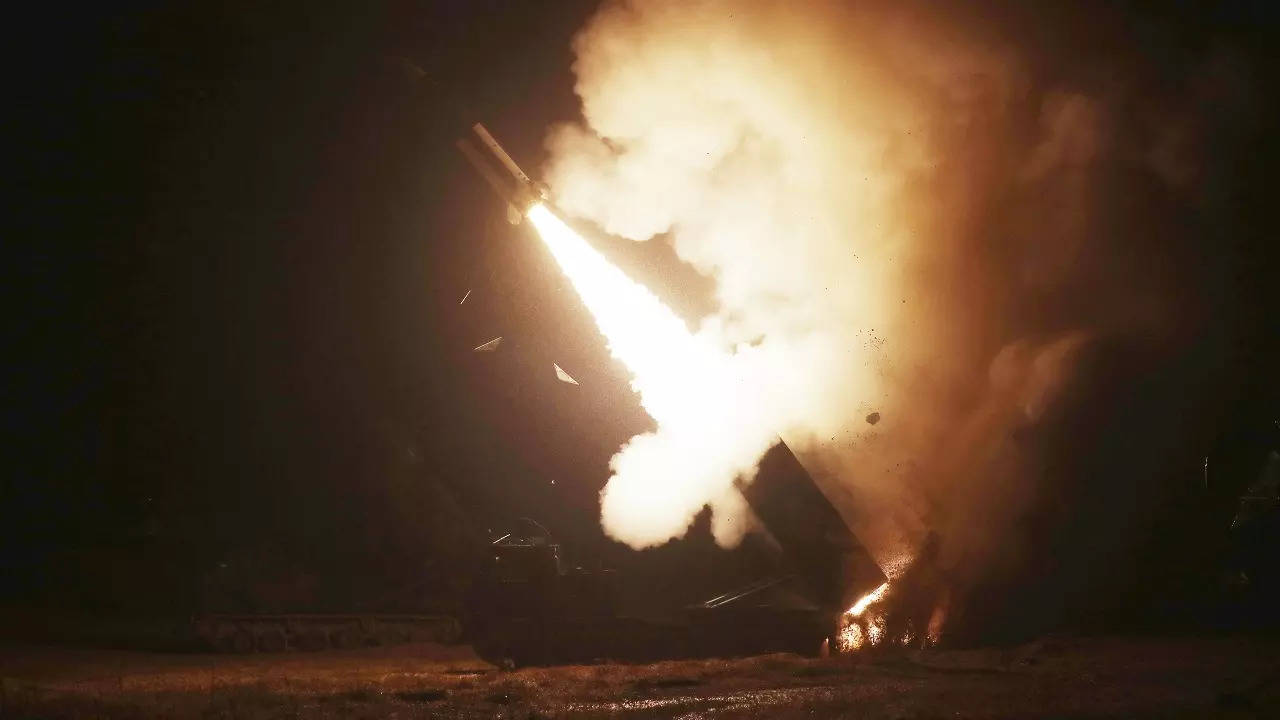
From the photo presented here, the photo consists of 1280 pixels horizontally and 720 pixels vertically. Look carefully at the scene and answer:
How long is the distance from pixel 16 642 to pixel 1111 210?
2216cm

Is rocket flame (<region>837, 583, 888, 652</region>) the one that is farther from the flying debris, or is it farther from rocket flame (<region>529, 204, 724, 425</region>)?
the flying debris

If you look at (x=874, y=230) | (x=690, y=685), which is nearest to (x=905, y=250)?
(x=874, y=230)

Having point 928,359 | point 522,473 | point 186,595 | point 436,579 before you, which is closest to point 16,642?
point 186,595

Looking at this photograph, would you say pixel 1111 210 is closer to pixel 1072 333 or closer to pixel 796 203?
pixel 1072 333

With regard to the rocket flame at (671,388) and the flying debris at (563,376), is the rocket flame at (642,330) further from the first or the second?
the flying debris at (563,376)

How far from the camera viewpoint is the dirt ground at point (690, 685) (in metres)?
12.5

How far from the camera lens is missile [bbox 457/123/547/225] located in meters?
17.3

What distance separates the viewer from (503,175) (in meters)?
17.7

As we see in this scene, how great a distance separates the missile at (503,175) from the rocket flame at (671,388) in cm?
60

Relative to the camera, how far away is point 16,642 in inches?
746

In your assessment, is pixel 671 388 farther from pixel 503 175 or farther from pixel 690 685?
pixel 690 685

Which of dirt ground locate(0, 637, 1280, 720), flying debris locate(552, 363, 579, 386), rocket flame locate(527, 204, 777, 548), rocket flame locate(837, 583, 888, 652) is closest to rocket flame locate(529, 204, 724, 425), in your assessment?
rocket flame locate(527, 204, 777, 548)

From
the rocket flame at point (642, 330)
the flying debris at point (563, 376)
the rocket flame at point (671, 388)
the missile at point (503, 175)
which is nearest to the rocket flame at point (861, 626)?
the rocket flame at point (671, 388)

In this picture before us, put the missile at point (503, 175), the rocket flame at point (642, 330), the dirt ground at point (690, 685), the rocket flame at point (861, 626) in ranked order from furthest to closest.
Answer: the rocket flame at point (642, 330) < the rocket flame at point (861, 626) < the missile at point (503, 175) < the dirt ground at point (690, 685)
